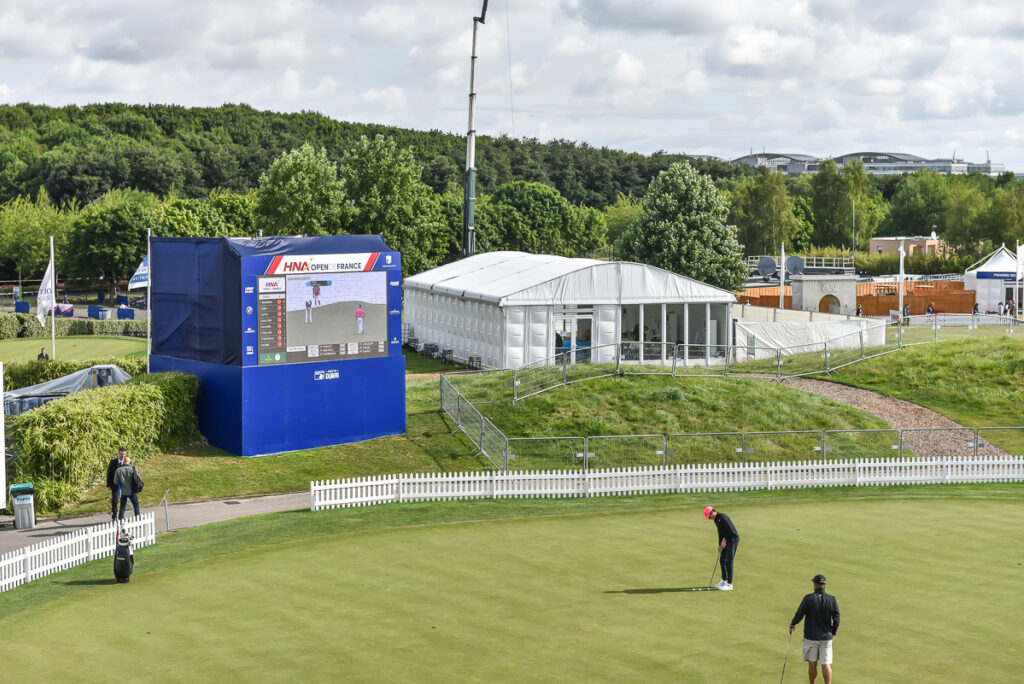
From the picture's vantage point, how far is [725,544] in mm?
19641

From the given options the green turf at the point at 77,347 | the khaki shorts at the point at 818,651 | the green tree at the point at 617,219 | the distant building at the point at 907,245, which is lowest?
the khaki shorts at the point at 818,651

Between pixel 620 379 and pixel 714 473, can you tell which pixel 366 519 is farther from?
pixel 620 379

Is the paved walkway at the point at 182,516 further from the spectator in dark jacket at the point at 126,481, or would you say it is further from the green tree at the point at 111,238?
the green tree at the point at 111,238

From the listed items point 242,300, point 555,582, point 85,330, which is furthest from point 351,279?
point 85,330

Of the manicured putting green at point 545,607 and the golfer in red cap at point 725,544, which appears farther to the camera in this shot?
the golfer in red cap at point 725,544

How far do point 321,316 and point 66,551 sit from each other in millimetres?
12264

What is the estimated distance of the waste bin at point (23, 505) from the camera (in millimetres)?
26016

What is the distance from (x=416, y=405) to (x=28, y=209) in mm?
84186

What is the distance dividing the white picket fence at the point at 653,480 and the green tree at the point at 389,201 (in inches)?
1746

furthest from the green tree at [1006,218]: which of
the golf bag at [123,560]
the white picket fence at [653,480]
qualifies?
the golf bag at [123,560]

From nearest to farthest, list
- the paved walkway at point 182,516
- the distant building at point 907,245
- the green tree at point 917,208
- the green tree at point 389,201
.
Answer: the paved walkway at point 182,516
the green tree at point 389,201
the distant building at point 907,245
the green tree at point 917,208

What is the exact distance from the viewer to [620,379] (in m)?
39.3

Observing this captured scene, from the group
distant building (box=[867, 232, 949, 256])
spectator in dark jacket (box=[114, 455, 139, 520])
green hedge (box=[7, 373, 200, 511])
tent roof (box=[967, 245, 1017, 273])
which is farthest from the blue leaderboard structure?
distant building (box=[867, 232, 949, 256])

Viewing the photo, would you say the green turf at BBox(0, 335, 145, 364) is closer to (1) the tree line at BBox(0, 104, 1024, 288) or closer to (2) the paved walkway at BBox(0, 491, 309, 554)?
(1) the tree line at BBox(0, 104, 1024, 288)
